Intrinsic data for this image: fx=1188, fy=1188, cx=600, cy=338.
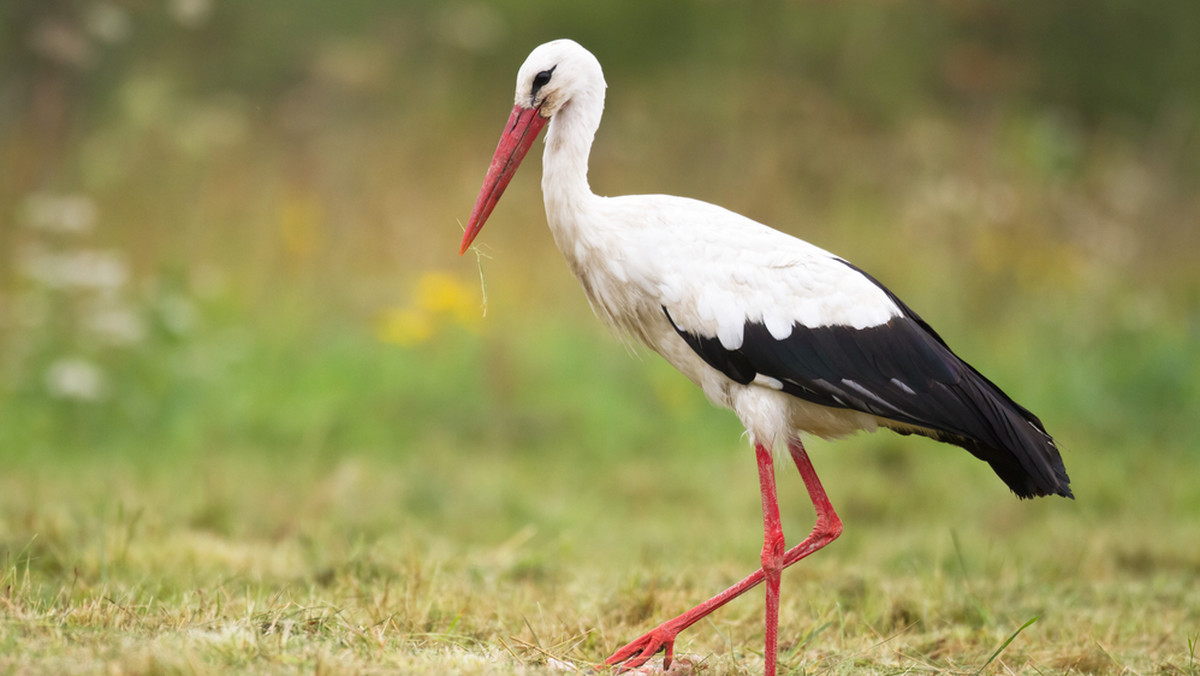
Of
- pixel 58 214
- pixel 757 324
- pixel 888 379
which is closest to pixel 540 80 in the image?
pixel 757 324

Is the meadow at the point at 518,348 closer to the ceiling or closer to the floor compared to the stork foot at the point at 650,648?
closer to the ceiling

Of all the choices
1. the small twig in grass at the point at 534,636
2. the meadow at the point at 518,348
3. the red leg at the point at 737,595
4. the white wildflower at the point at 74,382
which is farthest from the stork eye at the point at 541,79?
the white wildflower at the point at 74,382

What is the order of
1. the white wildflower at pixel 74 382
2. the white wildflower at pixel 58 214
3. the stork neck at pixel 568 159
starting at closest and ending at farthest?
the stork neck at pixel 568 159, the white wildflower at pixel 74 382, the white wildflower at pixel 58 214

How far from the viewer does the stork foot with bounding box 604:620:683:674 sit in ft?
10.6

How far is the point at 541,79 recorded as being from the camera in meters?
3.48

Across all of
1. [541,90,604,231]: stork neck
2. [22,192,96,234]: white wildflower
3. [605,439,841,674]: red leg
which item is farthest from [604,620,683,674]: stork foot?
[22,192,96,234]: white wildflower

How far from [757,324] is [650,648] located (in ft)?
3.08

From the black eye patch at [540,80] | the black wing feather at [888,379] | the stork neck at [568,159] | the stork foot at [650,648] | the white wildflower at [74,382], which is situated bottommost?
the stork foot at [650,648]

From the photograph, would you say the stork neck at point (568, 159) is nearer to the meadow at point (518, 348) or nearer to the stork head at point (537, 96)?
the stork head at point (537, 96)

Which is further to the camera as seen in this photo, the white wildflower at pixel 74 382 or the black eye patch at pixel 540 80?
the white wildflower at pixel 74 382

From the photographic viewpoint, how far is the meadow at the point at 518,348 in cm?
370

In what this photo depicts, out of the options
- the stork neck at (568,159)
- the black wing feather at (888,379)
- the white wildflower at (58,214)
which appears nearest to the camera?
the black wing feather at (888,379)

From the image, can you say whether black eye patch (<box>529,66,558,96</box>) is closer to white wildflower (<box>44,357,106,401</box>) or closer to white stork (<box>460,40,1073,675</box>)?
white stork (<box>460,40,1073,675</box>)

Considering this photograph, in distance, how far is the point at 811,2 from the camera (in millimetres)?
9148
